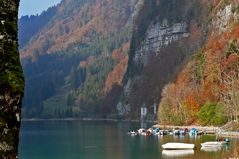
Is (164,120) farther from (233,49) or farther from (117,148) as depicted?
(117,148)

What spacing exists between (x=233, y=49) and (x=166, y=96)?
37.8 m

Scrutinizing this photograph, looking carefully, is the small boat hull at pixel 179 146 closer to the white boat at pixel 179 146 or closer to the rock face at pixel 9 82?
the white boat at pixel 179 146

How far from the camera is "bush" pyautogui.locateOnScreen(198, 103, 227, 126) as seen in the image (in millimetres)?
127750

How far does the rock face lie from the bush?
12247 centimetres

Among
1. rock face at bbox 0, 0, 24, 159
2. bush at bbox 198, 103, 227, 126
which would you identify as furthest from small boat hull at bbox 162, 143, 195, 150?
rock face at bbox 0, 0, 24, 159

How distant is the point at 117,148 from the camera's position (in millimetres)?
99688

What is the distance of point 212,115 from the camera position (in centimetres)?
13612

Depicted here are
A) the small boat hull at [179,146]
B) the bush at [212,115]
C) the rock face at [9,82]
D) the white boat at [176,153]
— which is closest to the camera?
the rock face at [9,82]

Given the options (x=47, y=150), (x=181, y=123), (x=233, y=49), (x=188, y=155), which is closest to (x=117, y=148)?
(x=47, y=150)

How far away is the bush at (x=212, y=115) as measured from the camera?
128m

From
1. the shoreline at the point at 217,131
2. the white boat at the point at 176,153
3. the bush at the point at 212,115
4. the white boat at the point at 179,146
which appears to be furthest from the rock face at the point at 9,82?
the bush at the point at 212,115

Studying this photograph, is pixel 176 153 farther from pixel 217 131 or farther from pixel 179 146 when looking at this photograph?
pixel 217 131

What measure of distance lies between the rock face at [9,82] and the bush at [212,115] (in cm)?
12247

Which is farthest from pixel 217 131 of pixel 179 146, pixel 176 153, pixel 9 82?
pixel 9 82
